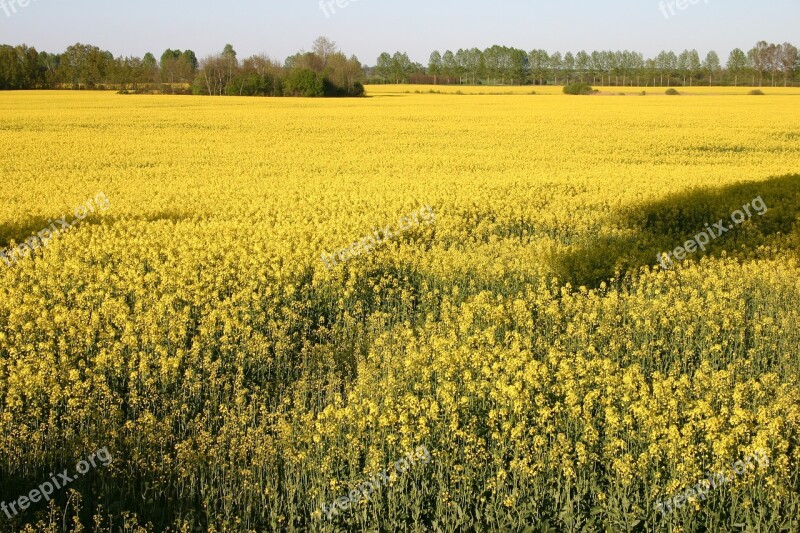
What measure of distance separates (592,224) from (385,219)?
4.34 meters

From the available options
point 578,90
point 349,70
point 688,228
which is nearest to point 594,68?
point 578,90

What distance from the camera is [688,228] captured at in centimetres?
1695

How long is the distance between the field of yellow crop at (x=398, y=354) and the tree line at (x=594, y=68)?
10647 cm

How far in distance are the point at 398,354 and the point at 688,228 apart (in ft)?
34.2

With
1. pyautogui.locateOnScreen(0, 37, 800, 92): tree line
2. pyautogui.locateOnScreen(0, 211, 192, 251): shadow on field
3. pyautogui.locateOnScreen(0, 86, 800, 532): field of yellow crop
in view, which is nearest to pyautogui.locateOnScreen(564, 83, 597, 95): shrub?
pyautogui.locateOnScreen(0, 37, 800, 92): tree line

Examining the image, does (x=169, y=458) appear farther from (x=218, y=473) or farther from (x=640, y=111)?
(x=640, y=111)

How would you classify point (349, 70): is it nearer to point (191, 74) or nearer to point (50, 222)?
point (191, 74)

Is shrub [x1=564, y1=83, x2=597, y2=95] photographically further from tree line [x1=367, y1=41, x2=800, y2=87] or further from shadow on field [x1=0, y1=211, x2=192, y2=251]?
shadow on field [x1=0, y1=211, x2=192, y2=251]

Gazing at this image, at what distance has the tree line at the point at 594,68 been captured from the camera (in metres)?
117

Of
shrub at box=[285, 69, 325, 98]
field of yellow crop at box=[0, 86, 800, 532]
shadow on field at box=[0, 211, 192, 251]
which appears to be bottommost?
field of yellow crop at box=[0, 86, 800, 532]

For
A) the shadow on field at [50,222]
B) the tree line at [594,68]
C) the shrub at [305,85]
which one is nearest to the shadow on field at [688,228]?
the shadow on field at [50,222]

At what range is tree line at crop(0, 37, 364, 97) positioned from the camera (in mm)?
75312

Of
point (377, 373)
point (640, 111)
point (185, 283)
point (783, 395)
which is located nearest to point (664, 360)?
point (783, 395)

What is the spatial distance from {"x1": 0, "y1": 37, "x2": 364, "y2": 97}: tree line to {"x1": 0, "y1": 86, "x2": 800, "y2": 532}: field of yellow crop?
5548 cm
